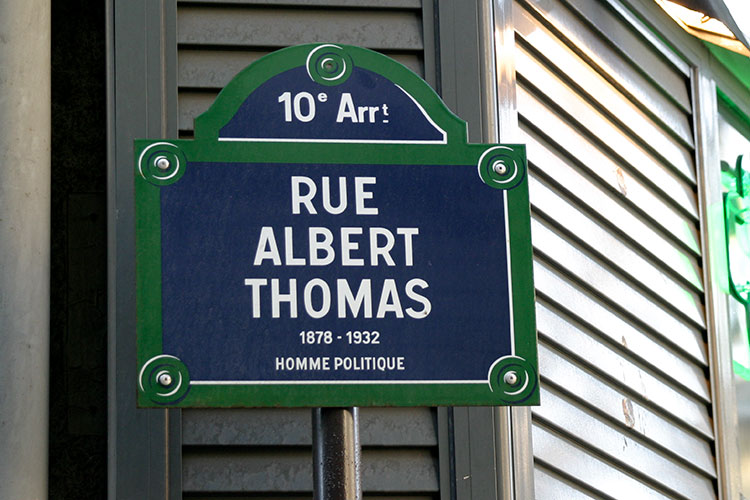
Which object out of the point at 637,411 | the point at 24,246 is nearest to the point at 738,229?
the point at 637,411

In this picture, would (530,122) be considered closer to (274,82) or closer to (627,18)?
(627,18)

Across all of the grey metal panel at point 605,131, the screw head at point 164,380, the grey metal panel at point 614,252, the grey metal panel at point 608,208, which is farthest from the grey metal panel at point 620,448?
the screw head at point 164,380

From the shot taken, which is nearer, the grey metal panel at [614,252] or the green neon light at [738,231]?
the grey metal panel at [614,252]

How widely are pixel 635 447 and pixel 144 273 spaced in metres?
1.78

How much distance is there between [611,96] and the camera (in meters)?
3.46

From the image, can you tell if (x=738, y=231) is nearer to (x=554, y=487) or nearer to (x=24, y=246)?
(x=554, y=487)

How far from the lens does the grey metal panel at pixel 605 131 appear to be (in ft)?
10.3

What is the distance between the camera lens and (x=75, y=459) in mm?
2703

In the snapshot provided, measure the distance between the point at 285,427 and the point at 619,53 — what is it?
5.63 ft

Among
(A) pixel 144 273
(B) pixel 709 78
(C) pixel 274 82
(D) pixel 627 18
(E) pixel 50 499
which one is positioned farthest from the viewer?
(B) pixel 709 78

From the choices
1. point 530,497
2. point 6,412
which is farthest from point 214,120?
point 530,497

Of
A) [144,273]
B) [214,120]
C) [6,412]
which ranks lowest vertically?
[6,412]

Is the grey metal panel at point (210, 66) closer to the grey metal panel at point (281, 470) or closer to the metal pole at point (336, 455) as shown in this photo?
the grey metal panel at point (281, 470)

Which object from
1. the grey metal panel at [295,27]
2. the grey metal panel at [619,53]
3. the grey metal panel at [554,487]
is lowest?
the grey metal panel at [554,487]
